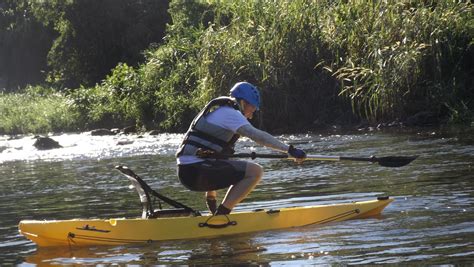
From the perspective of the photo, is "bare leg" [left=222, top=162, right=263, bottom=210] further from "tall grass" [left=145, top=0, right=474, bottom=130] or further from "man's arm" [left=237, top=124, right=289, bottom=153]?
"tall grass" [left=145, top=0, right=474, bottom=130]

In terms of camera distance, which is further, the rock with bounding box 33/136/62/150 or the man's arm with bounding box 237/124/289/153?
the rock with bounding box 33/136/62/150

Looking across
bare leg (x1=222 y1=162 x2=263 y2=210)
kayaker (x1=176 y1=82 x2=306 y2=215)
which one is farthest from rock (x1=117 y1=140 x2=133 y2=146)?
bare leg (x1=222 y1=162 x2=263 y2=210)

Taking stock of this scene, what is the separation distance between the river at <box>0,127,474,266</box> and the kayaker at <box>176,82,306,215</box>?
1.88 feet

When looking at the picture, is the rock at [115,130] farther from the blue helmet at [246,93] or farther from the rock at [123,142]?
the blue helmet at [246,93]

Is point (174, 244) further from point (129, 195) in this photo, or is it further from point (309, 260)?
point (129, 195)

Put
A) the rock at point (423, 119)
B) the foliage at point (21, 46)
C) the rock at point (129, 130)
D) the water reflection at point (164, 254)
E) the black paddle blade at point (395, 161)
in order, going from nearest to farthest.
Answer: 1. the water reflection at point (164, 254)
2. the black paddle blade at point (395, 161)
3. the rock at point (423, 119)
4. the rock at point (129, 130)
5. the foliage at point (21, 46)

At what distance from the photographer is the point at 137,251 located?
29.7 ft

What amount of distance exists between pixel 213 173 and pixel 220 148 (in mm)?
262

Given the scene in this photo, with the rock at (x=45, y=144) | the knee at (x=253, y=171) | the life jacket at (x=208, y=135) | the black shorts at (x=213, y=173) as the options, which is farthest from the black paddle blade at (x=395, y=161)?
the rock at (x=45, y=144)

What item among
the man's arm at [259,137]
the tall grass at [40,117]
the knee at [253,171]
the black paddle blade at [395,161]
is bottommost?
the tall grass at [40,117]

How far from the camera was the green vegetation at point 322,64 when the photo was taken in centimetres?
1970

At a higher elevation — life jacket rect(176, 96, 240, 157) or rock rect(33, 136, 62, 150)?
life jacket rect(176, 96, 240, 157)

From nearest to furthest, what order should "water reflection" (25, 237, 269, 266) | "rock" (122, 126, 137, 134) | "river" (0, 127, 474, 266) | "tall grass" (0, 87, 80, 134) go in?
"river" (0, 127, 474, 266) → "water reflection" (25, 237, 269, 266) → "rock" (122, 126, 137, 134) → "tall grass" (0, 87, 80, 134)

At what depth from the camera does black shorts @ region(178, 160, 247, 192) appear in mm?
9117
